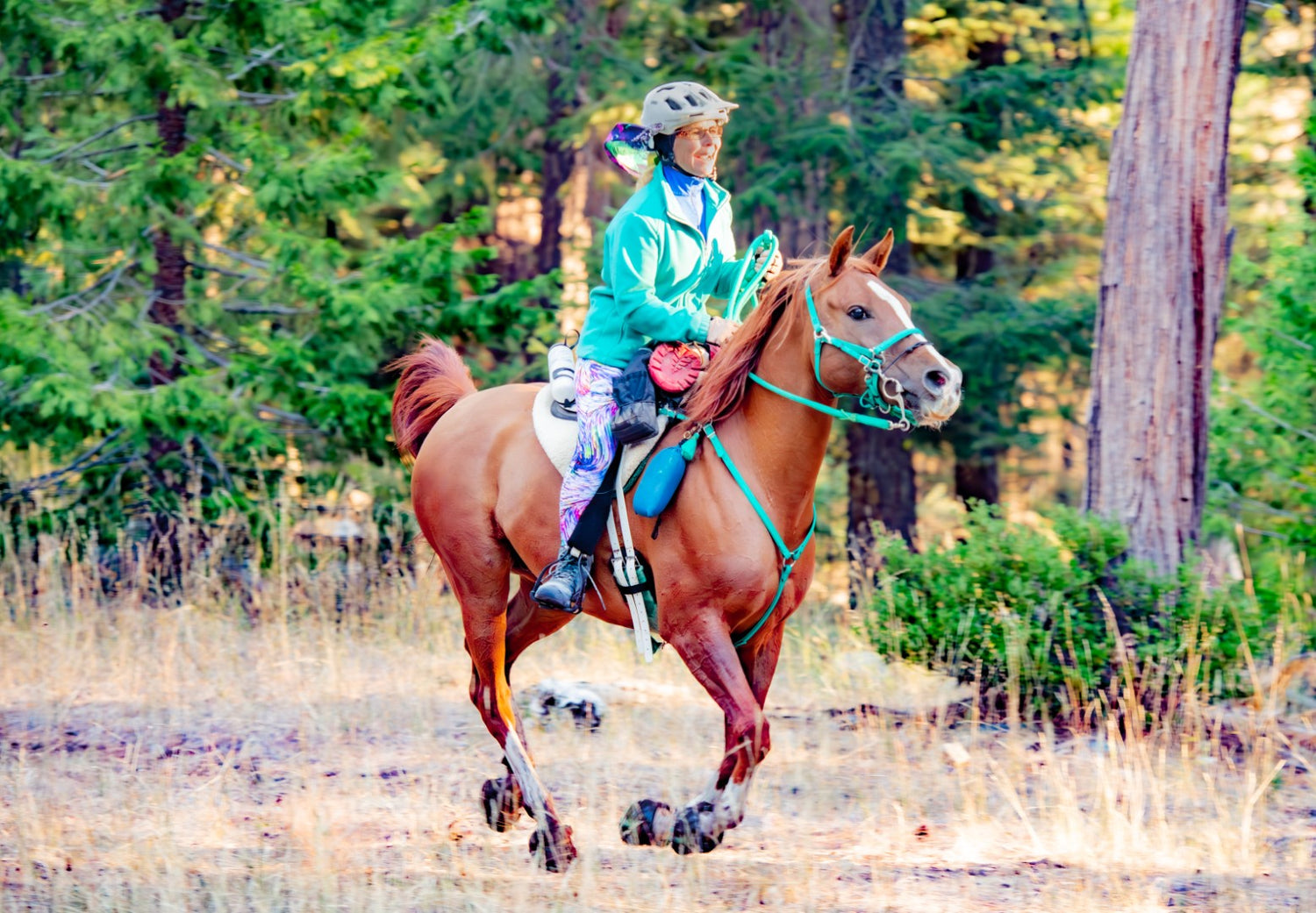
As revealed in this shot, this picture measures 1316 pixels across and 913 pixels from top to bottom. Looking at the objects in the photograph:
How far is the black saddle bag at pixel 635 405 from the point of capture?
16.3ft

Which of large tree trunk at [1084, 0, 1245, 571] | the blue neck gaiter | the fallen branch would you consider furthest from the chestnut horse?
the fallen branch

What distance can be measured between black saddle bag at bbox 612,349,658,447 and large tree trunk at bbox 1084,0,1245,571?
4591 millimetres

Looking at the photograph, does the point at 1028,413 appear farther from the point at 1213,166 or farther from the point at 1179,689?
the point at 1179,689

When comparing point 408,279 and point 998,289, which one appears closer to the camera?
point 408,279

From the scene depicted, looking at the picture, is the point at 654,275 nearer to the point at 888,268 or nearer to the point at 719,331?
the point at 719,331

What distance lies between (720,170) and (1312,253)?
724 centimetres

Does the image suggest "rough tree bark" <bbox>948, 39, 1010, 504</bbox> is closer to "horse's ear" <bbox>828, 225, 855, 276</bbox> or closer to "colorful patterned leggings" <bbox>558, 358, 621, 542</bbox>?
"colorful patterned leggings" <bbox>558, 358, 621, 542</bbox>

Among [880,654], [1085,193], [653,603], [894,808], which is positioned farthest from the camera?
[1085,193]

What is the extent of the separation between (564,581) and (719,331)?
48.2 inches

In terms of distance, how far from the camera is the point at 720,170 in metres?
14.6

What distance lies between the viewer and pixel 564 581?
5.05 metres

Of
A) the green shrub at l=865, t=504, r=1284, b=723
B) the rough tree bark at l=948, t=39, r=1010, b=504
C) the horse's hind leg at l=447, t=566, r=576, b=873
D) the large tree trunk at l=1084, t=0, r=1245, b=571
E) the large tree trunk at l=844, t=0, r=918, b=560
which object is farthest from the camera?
the large tree trunk at l=844, t=0, r=918, b=560

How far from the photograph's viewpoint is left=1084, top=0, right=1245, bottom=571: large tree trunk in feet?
27.1

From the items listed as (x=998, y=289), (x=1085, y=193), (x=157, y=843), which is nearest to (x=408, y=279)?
(x=157, y=843)
